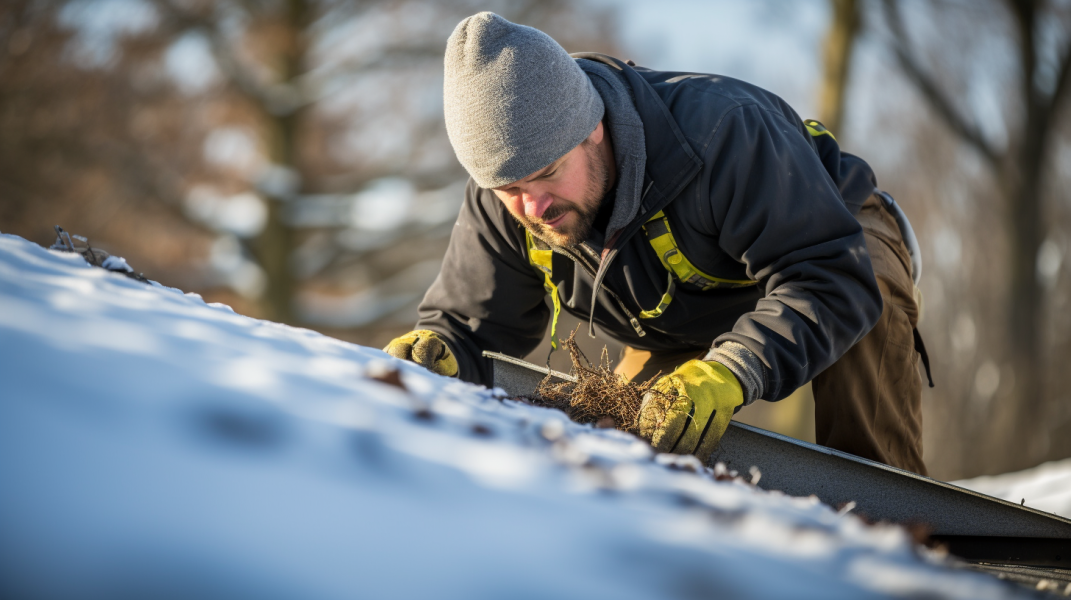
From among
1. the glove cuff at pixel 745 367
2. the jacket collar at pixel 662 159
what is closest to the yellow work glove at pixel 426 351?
the jacket collar at pixel 662 159

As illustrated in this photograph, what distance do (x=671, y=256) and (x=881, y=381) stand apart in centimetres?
95

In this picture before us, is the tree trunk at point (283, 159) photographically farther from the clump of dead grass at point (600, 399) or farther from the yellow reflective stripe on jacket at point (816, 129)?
the clump of dead grass at point (600, 399)

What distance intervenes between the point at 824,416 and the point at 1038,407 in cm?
848

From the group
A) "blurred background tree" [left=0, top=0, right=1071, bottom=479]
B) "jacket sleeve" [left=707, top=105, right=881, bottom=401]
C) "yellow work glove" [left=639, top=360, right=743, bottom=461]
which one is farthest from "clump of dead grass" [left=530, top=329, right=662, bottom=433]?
"blurred background tree" [left=0, top=0, right=1071, bottom=479]

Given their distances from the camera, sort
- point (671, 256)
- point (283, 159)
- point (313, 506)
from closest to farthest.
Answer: point (313, 506) < point (671, 256) < point (283, 159)

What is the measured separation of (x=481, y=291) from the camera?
284cm

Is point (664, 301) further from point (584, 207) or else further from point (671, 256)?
point (584, 207)

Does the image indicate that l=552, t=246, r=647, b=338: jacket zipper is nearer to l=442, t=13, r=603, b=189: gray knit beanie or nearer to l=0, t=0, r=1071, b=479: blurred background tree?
l=442, t=13, r=603, b=189: gray knit beanie

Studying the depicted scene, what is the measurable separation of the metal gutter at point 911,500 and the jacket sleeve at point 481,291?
1152 millimetres

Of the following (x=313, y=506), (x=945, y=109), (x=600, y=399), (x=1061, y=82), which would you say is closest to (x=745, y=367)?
(x=600, y=399)

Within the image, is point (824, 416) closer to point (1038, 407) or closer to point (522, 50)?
point (522, 50)

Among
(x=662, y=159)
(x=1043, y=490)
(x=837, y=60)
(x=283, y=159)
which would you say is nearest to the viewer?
(x=662, y=159)

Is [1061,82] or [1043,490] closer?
[1043,490]

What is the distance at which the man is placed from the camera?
2027 millimetres
